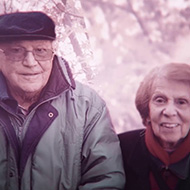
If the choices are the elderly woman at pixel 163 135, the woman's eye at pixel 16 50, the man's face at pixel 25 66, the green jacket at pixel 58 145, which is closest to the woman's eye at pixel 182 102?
the elderly woman at pixel 163 135

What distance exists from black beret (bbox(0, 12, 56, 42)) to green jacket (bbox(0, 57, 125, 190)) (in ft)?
0.74

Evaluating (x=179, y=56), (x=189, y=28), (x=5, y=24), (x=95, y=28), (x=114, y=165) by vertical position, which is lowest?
(x=114, y=165)

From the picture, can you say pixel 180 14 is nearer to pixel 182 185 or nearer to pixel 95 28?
pixel 95 28

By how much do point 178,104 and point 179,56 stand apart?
13.7 inches

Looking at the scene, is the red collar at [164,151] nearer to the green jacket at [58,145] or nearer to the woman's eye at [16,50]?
the green jacket at [58,145]

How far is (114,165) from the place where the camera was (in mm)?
2039

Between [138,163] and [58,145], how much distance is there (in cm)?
56

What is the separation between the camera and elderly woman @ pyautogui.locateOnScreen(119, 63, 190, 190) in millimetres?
1985

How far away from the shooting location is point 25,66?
1985 mm

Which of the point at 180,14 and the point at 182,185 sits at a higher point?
the point at 180,14

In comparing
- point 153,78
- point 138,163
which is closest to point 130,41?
point 153,78

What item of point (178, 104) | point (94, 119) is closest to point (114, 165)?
point (94, 119)

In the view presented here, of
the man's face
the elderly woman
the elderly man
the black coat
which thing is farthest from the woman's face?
the man's face

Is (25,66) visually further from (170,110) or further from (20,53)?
(170,110)
